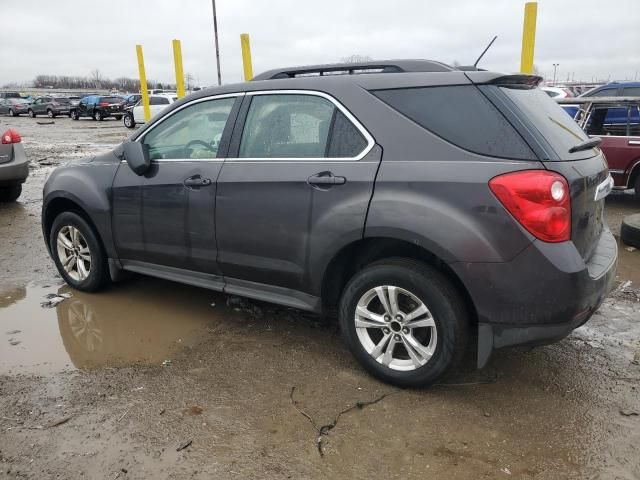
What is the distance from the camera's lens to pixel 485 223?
2.69 meters

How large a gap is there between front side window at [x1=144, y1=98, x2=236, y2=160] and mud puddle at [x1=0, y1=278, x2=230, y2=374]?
126cm

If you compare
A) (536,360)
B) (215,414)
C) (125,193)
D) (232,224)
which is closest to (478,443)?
(536,360)

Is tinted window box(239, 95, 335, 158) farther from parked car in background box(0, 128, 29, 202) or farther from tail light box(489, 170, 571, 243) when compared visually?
parked car in background box(0, 128, 29, 202)

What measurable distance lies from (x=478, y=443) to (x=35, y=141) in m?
22.4

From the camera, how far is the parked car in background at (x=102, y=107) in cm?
3447

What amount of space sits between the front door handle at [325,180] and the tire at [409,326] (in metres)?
0.53

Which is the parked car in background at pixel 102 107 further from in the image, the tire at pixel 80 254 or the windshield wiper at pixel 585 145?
the windshield wiper at pixel 585 145

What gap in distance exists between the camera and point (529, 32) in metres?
9.07

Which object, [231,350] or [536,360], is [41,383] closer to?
[231,350]

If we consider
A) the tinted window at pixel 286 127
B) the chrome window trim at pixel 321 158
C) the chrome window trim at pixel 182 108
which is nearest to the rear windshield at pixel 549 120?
the chrome window trim at pixel 321 158

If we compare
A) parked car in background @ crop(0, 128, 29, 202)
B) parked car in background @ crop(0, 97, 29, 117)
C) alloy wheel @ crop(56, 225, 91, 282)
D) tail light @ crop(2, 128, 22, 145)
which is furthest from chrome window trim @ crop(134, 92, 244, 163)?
parked car in background @ crop(0, 97, 29, 117)

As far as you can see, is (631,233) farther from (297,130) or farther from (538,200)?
(297,130)

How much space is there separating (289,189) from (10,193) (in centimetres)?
758

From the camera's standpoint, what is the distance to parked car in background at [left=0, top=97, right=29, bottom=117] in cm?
4591
